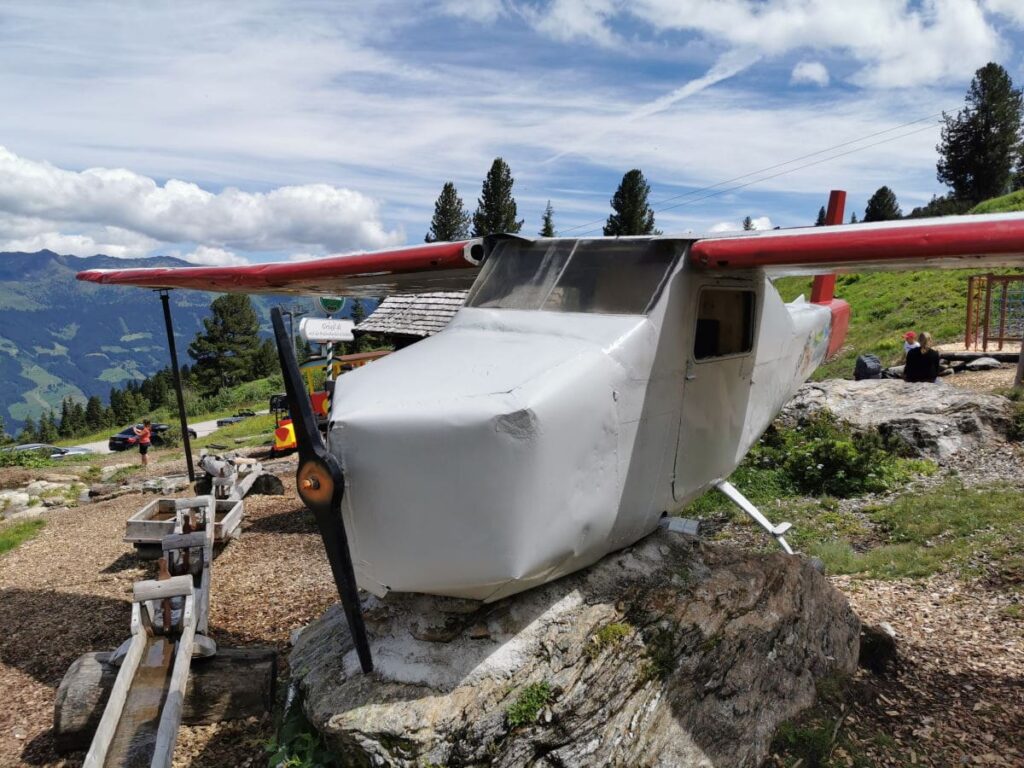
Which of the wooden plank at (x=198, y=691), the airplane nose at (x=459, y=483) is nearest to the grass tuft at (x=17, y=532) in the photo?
the wooden plank at (x=198, y=691)

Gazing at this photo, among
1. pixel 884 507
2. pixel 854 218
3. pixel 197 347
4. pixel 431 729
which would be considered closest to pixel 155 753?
pixel 431 729

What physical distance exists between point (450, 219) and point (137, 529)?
159ft

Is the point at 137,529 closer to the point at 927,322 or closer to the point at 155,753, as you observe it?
the point at 155,753

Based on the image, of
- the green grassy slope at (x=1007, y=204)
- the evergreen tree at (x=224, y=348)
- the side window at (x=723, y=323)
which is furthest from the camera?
the evergreen tree at (x=224, y=348)

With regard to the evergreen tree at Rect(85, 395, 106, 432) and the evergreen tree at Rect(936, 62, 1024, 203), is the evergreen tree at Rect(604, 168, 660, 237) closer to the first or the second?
the evergreen tree at Rect(936, 62, 1024, 203)

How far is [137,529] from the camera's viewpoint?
8.25 metres

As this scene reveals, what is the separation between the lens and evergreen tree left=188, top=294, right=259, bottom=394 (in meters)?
70.8

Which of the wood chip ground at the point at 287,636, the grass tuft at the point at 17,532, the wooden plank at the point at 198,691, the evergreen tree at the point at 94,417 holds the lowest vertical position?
the evergreen tree at the point at 94,417

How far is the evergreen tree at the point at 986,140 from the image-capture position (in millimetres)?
53594

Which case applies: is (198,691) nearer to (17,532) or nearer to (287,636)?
(287,636)

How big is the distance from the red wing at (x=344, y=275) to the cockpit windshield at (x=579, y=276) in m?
0.73

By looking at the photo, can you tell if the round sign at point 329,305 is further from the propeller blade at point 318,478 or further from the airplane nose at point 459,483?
the airplane nose at point 459,483

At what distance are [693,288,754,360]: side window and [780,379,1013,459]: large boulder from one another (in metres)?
6.29

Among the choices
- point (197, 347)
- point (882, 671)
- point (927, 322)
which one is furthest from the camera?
point (197, 347)
